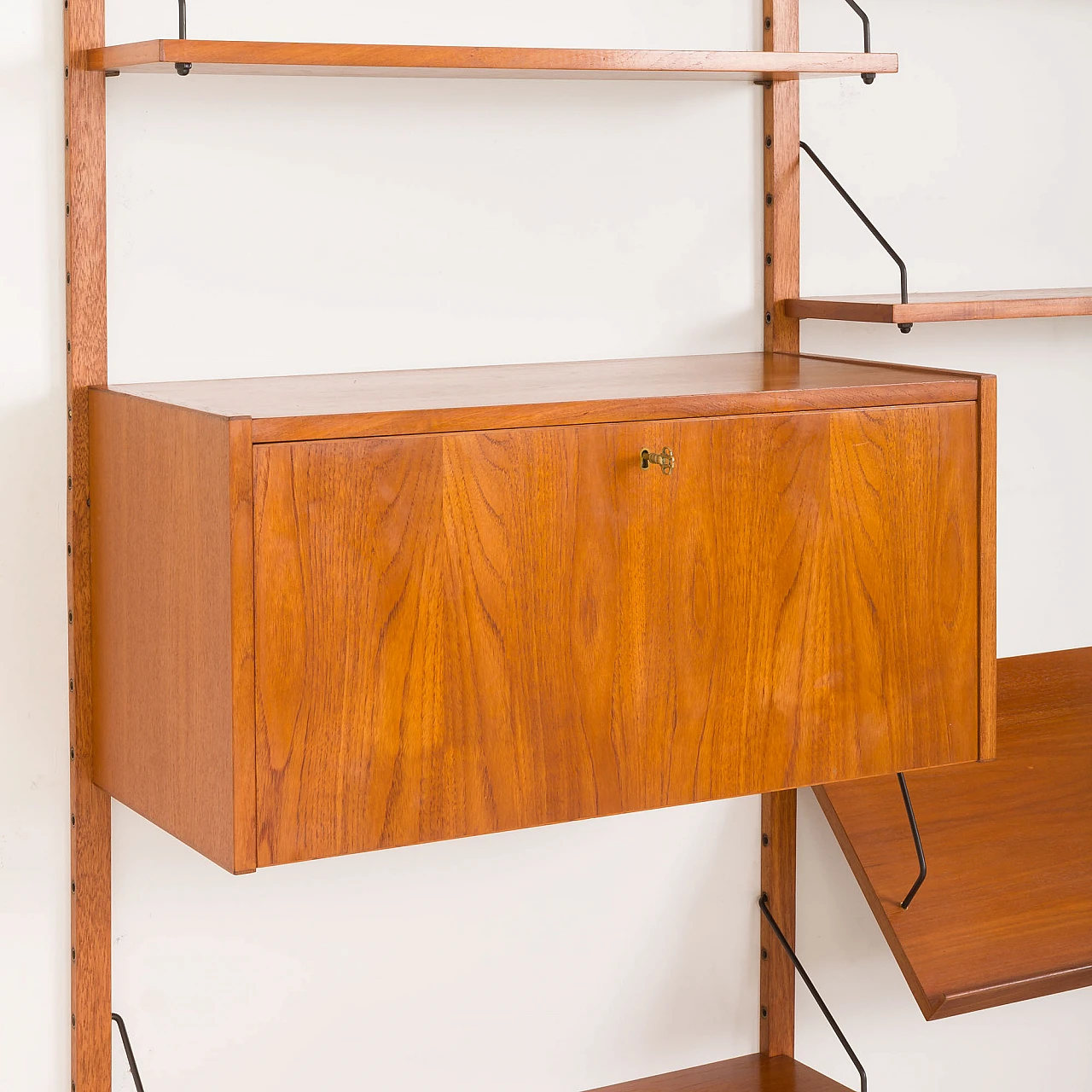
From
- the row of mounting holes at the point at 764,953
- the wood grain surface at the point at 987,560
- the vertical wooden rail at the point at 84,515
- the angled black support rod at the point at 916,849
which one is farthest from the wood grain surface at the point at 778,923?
the vertical wooden rail at the point at 84,515

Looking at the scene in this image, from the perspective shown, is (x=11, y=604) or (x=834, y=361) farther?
(x=834, y=361)

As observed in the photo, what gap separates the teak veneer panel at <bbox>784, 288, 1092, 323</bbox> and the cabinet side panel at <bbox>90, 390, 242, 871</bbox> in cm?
75

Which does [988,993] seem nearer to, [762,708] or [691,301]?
[762,708]

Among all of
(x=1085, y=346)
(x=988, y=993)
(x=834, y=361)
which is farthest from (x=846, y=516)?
(x=1085, y=346)

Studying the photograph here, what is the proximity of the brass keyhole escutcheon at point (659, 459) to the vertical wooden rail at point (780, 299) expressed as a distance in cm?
37

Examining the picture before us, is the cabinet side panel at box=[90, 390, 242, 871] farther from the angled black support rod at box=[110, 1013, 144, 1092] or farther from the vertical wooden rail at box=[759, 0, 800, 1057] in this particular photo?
the vertical wooden rail at box=[759, 0, 800, 1057]

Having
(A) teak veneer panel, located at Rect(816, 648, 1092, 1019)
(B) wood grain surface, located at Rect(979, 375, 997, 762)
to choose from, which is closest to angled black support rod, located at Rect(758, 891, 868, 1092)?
(A) teak veneer panel, located at Rect(816, 648, 1092, 1019)

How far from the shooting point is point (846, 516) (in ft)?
4.82

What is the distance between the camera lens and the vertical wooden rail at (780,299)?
5.95 ft

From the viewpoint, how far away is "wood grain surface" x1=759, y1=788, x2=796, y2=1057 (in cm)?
193

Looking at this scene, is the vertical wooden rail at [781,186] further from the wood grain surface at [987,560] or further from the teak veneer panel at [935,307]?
the wood grain surface at [987,560]

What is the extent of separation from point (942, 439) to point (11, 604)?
914 millimetres

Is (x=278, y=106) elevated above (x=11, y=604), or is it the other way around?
(x=278, y=106)

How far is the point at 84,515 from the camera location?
4.99 ft
